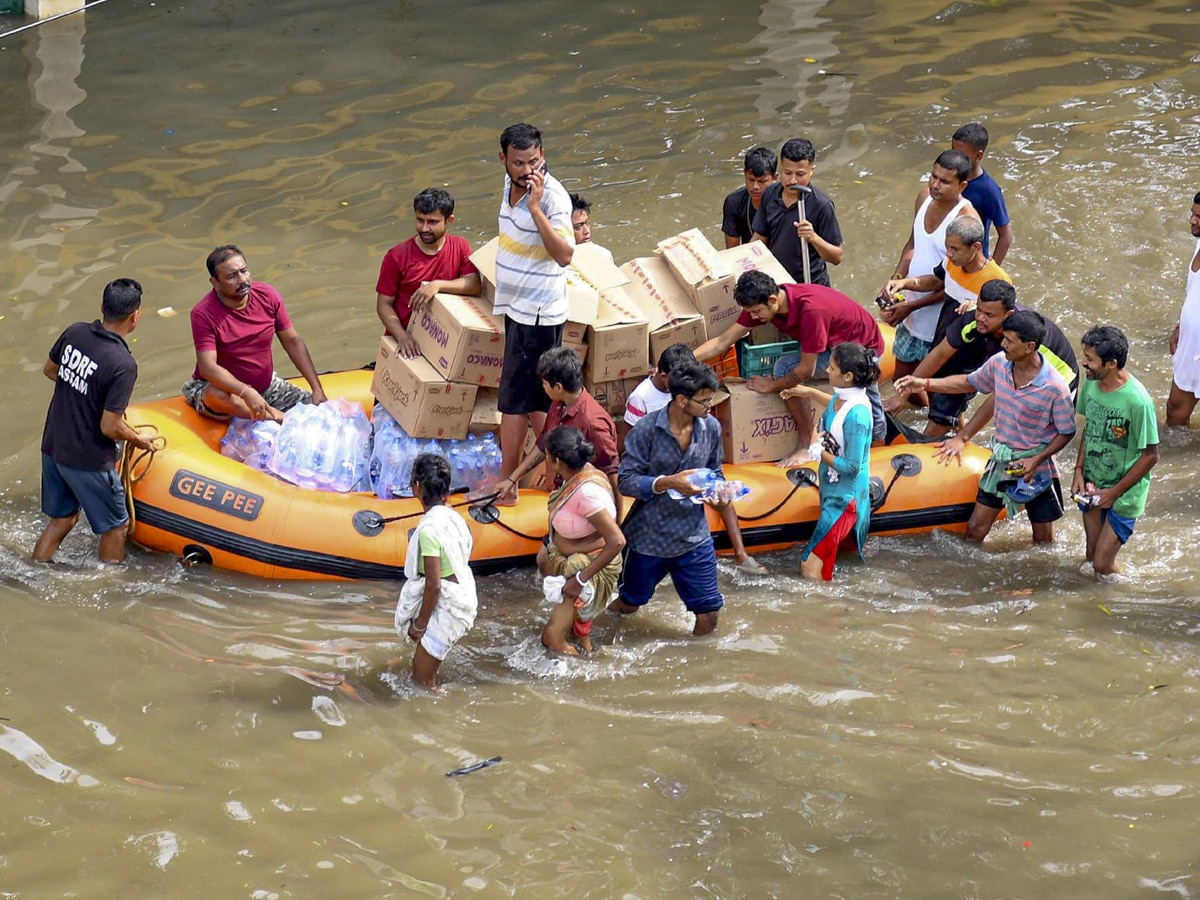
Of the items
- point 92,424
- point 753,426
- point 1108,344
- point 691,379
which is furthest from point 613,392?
point 92,424

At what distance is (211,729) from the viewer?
5449 mm

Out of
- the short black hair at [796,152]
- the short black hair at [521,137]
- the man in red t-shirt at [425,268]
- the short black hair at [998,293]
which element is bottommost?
the short black hair at [998,293]

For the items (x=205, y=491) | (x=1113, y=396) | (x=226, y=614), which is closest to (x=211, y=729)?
(x=226, y=614)

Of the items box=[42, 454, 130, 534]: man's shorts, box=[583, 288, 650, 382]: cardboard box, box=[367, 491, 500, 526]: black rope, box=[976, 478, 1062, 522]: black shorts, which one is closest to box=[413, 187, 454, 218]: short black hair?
box=[583, 288, 650, 382]: cardboard box

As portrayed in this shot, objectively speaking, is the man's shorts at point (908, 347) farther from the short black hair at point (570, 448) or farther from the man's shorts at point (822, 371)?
the short black hair at point (570, 448)

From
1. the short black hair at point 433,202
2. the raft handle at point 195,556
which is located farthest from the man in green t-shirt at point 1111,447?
the raft handle at point 195,556

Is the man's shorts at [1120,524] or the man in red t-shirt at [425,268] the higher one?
the man in red t-shirt at [425,268]

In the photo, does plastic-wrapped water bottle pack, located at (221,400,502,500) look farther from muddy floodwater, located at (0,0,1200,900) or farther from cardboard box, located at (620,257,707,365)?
cardboard box, located at (620,257,707,365)

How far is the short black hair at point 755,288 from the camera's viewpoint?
21.2 ft

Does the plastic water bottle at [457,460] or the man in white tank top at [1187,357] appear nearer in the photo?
the plastic water bottle at [457,460]

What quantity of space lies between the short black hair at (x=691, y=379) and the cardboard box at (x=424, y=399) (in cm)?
150

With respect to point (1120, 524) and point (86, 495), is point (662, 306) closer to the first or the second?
point (1120, 524)

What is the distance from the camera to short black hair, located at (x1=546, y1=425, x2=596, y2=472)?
5.61 metres

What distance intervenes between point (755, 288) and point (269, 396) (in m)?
2.65
